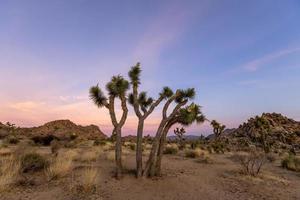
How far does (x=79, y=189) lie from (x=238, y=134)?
59.9 m

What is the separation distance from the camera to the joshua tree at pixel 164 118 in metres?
11.8

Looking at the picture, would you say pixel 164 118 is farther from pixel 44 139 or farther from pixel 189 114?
pixel 44 139

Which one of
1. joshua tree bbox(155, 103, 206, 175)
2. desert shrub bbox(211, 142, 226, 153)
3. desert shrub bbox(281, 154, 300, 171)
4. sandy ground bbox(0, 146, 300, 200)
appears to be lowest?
sandy ground bbox(0, 146, 300, 200)

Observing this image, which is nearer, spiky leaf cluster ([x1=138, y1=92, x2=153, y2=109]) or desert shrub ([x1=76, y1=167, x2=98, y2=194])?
desert shrub ([x1=76, y1=167, x2=98, y2=194])

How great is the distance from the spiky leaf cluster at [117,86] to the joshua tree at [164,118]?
1.93m

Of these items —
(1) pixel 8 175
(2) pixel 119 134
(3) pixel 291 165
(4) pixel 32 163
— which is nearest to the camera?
(1) pixel 8 175

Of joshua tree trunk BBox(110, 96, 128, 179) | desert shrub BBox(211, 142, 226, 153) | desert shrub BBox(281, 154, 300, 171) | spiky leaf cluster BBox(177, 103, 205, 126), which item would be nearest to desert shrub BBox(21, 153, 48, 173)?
joshua tree trunk BBox(110, 96, 128, 179)

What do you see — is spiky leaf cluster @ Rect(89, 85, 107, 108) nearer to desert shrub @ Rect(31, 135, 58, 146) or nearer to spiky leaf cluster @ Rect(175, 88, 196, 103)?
spiky leaf cluster @ Rect(175, 88, 196, 103)

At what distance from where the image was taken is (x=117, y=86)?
1148 cm

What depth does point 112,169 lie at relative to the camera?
13406 mm

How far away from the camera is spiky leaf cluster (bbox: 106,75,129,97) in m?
11.4

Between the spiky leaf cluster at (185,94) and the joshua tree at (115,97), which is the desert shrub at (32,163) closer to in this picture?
the joshua tree at (115,97)

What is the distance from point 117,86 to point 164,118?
2.37m

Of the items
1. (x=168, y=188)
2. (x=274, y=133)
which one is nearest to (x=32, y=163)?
(x=168, y=188)
